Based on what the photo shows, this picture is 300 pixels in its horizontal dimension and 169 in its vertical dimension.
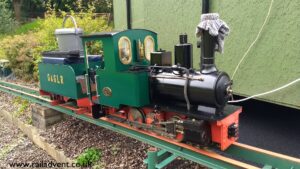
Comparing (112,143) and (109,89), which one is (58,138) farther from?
(109,89)

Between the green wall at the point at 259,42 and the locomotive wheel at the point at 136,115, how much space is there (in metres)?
2.24

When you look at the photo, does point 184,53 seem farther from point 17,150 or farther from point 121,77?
point 17,150

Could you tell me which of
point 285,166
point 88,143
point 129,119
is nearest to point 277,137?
point 285,166

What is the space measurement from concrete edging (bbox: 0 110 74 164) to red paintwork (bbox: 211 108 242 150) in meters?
2.66

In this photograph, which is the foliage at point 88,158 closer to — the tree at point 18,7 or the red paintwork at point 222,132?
the red paintwork at point 222,132

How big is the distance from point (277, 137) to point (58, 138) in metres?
4.30

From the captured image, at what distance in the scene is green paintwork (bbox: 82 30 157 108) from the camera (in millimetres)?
4094

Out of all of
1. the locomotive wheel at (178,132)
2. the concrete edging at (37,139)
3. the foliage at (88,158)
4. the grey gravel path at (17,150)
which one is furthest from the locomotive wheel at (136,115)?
the grey gravel path at (17,150)

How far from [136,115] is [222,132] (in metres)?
1.49

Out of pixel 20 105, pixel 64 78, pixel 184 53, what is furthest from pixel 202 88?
pixel 20 105

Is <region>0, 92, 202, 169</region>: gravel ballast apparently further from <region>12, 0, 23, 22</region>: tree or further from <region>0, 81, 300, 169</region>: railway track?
<region>12, 0, 23, 22</region>: tree

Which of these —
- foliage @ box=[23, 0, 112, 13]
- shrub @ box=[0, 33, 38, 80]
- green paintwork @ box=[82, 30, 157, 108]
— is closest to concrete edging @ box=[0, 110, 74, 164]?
green paintwork @ box=[82, 30, 157, 108]

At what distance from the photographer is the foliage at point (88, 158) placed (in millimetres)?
4945

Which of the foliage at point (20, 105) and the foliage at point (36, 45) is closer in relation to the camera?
the foliage at point (20, 105)
